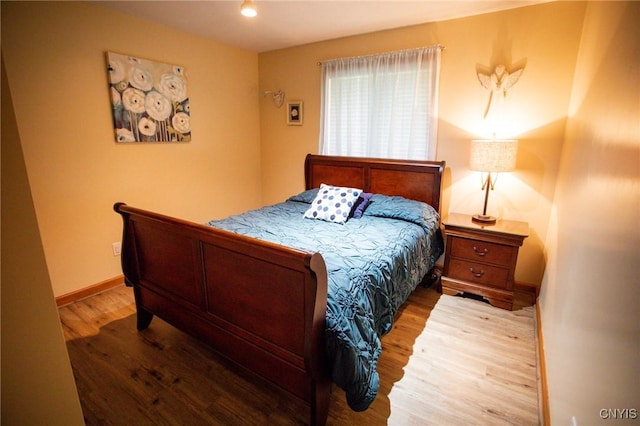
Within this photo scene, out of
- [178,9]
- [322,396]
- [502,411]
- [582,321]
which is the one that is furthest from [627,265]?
[178,9]

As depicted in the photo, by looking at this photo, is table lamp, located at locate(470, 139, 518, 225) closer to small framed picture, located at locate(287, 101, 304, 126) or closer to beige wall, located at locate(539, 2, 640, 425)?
beige wall, located at locate(539, 2, 640, 425)

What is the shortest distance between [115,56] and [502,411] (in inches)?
146

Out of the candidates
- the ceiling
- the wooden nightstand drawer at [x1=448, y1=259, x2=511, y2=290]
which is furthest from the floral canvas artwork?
the wooden nightstand drawer at [x1=448, y1=259, x2=511, y2=290]

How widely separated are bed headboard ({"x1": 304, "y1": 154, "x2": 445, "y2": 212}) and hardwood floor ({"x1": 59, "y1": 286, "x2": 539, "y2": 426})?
3.80 feet

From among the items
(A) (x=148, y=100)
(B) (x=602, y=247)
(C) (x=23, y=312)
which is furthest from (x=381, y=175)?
(C) (x=23, y=312)

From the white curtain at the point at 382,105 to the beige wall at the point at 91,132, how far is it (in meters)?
1.25

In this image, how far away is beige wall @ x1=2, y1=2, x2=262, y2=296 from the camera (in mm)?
2283

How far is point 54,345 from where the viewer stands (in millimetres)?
730

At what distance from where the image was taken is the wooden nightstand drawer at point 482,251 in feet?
8.17

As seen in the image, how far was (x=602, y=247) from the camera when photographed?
112cm

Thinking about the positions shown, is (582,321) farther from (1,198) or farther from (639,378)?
(1,198)

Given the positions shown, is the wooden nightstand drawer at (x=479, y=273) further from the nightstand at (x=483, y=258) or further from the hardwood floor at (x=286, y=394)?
the hardwood floor at (x=286, y=394)

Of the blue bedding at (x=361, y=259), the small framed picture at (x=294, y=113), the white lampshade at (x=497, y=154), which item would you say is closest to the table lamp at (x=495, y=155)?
the white lampshade at (x=497, y=154)

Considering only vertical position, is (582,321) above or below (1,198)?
below
